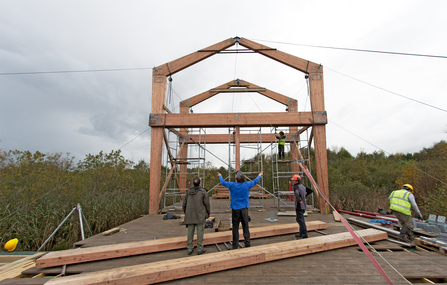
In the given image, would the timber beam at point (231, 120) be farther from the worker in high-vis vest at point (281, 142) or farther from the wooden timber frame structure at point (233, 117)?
the worker in high-vis vest at point (281, 142)

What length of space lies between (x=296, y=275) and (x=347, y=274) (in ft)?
2.62

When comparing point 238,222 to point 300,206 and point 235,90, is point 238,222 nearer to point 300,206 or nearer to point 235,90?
point 300,206

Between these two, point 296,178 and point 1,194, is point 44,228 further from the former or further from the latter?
point 296,178

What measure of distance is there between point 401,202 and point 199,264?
5.12 metres

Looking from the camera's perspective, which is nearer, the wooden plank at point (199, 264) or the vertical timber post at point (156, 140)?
the wooden plank at point (199, 264)

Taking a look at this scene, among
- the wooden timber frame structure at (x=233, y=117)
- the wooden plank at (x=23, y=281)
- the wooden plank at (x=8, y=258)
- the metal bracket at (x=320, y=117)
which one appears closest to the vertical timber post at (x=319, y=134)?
the wooden timber frame structure at (x=233, y=117)

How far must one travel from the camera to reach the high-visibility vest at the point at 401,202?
516cm

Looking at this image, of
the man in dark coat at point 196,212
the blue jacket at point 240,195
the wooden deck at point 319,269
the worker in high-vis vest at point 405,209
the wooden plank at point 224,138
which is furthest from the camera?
the wooden plank at point 224,138

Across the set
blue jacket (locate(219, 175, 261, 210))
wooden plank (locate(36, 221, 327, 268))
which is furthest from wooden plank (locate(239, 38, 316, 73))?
wooden plank (locate(36, 221, 327, 268))

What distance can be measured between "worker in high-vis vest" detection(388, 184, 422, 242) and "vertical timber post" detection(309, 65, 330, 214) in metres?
3.57

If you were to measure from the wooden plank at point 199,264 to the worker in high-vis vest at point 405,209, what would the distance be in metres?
1.49

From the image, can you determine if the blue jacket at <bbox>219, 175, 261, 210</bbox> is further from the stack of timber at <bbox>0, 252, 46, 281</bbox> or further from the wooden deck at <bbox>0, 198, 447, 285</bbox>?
the stack of timber at <bbox>0, 252, 46, 281</bbox>

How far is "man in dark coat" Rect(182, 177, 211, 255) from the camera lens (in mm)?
4344

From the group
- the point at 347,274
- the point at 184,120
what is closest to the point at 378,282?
the point at 347,274
